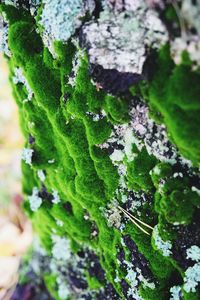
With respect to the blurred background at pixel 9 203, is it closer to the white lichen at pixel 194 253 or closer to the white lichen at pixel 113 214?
the white lichen at pixel 113 214

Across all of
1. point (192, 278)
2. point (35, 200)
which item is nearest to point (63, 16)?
point (192, 278)

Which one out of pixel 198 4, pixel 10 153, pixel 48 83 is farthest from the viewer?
pixel 10 153

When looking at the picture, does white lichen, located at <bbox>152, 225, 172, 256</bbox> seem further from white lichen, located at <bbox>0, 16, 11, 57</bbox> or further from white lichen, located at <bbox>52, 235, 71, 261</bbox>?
white lichen, located at <bbox>0, 16, 11, 57</bbox>

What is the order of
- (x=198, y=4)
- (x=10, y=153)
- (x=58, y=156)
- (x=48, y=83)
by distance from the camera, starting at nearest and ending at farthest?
(x=198, y=4)
(x=48, y=83)
(x=58, y=156)
(x=10, y=153)

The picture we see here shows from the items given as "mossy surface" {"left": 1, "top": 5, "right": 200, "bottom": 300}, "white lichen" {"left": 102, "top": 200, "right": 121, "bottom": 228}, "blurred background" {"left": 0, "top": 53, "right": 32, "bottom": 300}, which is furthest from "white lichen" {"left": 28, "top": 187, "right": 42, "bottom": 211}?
"blurred background" {"left": 0, "top": 53, "right": 32, "bottom": 300}


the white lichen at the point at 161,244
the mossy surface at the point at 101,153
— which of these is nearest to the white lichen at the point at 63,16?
the mossy surface at the point at 101,153

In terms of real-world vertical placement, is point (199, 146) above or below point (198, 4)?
below

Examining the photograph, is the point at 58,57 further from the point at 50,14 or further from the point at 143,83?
the point at 143,83

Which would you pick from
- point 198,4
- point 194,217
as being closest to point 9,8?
point 198,4

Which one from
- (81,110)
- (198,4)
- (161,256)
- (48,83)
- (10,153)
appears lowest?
(161,256)
